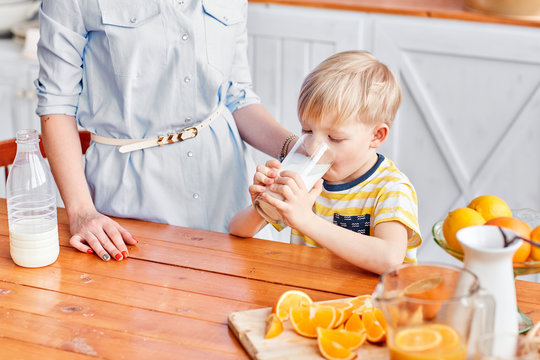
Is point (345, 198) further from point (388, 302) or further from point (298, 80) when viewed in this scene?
point (298, 80)

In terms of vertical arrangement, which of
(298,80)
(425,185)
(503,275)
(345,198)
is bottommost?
(425,185)

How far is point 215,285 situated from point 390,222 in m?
0.39

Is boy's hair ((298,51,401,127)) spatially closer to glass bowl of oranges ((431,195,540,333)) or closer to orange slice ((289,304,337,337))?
glass bowl of oranges ((431,195,540,333))

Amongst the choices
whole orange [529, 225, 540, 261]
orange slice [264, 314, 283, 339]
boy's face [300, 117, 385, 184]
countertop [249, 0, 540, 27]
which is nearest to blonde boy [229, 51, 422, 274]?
boy's face [300, 117, 385, 184]

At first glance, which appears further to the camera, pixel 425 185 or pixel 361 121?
pixel 425 185

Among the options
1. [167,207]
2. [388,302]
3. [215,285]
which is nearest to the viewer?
[388,302]

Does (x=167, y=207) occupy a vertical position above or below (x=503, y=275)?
below

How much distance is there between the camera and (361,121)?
154cm

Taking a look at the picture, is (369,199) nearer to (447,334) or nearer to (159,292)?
(159,292)

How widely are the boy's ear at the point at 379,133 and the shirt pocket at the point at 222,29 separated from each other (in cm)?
49

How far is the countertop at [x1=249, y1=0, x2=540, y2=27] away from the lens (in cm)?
275

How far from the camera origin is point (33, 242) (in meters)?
1.49

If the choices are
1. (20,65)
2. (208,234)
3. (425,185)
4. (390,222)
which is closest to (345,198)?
(390,222)

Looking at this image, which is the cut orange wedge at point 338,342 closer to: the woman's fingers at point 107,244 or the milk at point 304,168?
the milk at point 304,168
